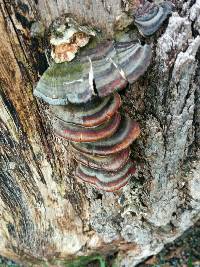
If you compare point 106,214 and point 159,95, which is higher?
point 159,95

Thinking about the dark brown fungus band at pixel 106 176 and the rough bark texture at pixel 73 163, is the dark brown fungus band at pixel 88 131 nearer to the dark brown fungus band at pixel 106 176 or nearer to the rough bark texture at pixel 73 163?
the rough bark texture at pixel 73 163

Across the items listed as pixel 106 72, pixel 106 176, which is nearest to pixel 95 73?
pixel 106 72

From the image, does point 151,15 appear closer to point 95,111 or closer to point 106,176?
point 95,111

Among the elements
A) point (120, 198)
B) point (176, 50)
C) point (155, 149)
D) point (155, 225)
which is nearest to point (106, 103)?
point (176, 50)

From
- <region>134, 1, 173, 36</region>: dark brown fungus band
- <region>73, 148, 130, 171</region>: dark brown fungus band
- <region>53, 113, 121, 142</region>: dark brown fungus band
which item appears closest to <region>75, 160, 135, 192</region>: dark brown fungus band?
<region>73, 148, 130, 171</region>: dark brown fungus band

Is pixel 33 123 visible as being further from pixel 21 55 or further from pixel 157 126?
pixel 157 126
